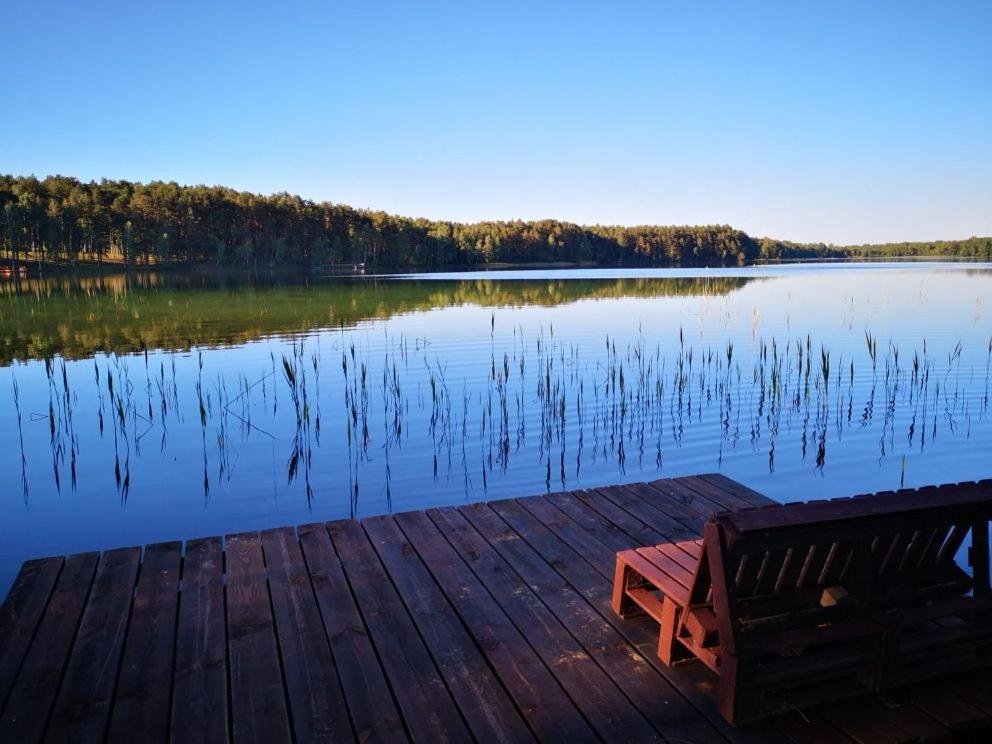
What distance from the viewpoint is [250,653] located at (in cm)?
271

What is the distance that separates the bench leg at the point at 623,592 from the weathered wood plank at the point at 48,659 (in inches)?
87.6

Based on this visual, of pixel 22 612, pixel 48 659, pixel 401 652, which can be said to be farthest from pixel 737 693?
pixel 22 612

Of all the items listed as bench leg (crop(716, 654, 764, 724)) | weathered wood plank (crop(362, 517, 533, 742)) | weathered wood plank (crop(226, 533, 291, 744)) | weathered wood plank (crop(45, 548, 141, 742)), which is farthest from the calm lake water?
bench leg (crop(716, 654, 764, 724))

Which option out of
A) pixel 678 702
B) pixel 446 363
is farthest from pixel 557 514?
pixel 446 363

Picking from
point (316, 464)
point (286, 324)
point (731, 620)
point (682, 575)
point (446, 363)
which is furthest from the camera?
point (286, 324)

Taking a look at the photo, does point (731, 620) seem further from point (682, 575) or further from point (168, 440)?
point (168, 440)

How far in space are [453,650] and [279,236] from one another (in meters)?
89.1

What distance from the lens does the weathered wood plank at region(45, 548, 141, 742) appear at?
2248mm

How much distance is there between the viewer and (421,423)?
853 centimetres

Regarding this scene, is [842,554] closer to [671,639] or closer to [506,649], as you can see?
[671,639]

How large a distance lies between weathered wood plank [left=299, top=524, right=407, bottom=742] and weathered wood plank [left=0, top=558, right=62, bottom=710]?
46.5 inches

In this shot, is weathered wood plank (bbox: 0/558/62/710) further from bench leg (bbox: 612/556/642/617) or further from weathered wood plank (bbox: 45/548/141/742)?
bench leg (bbox: 612/556/642/617)

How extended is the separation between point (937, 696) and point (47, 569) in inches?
164

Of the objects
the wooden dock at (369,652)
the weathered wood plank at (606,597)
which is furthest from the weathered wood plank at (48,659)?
the weathered wood plank at (606,597)
